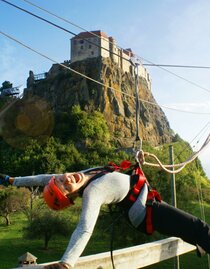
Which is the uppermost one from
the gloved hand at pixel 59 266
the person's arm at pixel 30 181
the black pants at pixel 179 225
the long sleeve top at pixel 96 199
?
the person's arm at pixel 30 181

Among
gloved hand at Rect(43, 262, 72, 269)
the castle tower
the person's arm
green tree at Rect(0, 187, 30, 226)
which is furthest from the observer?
the castle tower

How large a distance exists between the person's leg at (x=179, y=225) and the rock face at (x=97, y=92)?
232 ft

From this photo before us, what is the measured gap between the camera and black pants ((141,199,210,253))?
296cm

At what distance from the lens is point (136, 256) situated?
3.24 meters

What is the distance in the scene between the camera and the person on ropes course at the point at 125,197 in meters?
2.74

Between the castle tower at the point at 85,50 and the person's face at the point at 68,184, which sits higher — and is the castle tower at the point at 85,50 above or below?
above

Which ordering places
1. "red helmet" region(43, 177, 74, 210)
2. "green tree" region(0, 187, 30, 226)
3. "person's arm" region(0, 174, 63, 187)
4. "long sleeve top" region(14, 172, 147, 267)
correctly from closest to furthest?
"long sleeve top" region(14, 172, 147, 267)
"red helmet" region(43, 177, 74, 210)
"person's arm" region(0, 174, 63, 187)
"green tree" region(0, 187, 30, 226)

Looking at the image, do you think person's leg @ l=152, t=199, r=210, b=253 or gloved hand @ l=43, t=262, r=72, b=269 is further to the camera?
person's leg @ l=152, t=199, r=210, b=253

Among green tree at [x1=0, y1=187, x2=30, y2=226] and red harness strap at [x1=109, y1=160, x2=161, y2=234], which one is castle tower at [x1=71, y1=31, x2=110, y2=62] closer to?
green tree at [x1=0, y1=187, x2=30, y2=226]

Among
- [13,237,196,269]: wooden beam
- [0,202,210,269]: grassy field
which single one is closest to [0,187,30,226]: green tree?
[0,202,210,269]: grassy field

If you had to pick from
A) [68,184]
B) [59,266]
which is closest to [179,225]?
[68,184]

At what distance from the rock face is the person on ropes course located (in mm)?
70756

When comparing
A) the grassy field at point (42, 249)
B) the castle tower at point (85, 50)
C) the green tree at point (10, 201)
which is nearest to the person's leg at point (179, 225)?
the grassy field at point (42, 249)

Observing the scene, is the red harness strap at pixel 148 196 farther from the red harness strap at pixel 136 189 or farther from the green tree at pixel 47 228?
the green tree at pixel 47 228
